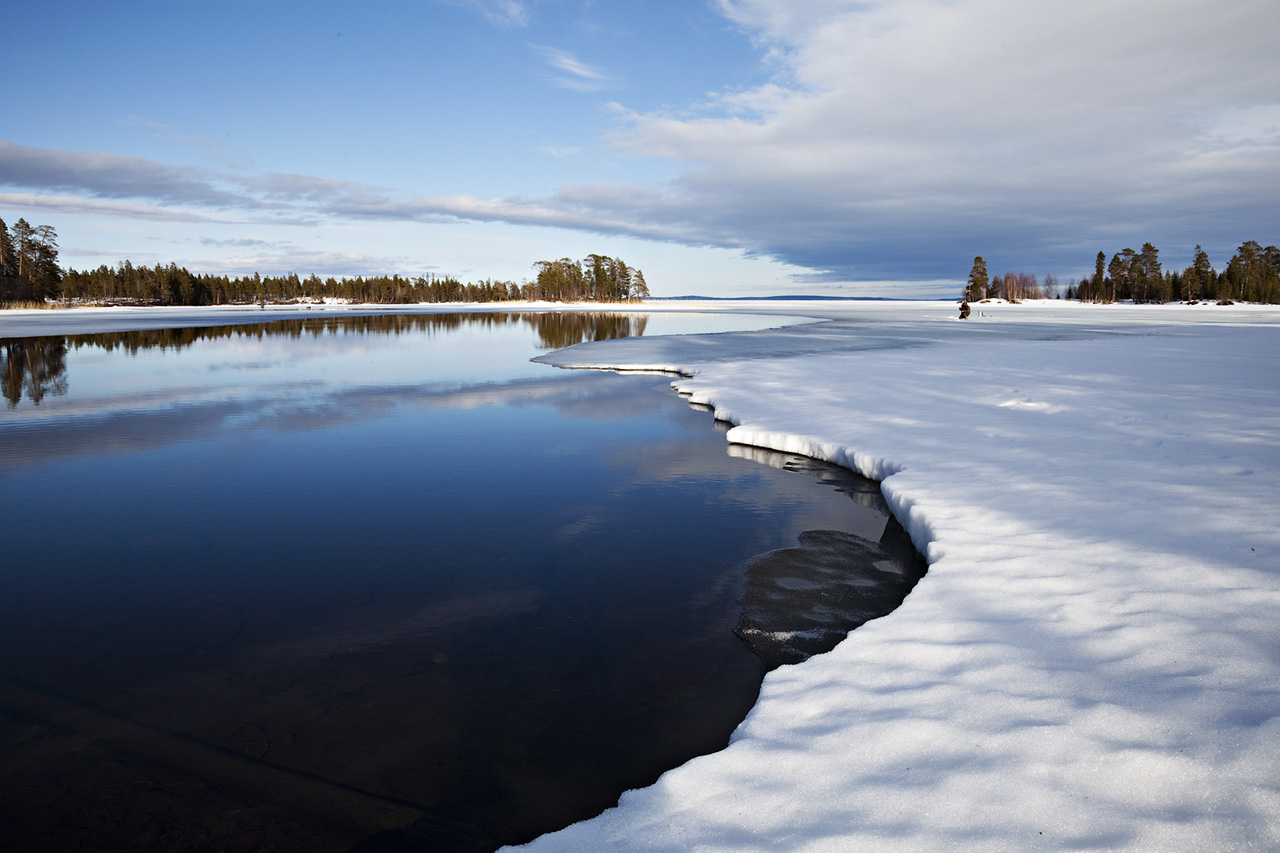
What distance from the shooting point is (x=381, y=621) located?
18.3 ft

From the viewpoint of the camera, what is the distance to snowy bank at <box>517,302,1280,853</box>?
2920 mm

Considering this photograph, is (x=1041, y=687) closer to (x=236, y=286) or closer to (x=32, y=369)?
(x=32, y=369)

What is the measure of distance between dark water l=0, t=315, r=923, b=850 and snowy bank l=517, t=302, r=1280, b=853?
2.10ft

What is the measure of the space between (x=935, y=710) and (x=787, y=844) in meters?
1.32

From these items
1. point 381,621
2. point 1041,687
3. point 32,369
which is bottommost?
point 381,621

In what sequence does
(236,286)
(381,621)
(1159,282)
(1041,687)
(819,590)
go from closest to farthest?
(1041,687)
(381,621)
(819,590)
(1159,282)
(236,286)

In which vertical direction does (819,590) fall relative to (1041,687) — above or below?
below

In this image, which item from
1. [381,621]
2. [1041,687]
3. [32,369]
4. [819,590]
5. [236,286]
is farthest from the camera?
[236,286]

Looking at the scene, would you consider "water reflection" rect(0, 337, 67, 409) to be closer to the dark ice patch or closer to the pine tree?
the dark ice patch

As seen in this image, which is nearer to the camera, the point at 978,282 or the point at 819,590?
the point at 819,590

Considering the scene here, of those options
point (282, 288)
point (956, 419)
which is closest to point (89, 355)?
point (956, 419)

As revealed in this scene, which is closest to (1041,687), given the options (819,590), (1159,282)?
(819,590)

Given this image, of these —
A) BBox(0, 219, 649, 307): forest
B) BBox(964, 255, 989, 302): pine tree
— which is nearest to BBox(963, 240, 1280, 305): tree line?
BBox(964, 255, 989, 302): pine tree

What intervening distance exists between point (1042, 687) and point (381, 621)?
4707 mm
